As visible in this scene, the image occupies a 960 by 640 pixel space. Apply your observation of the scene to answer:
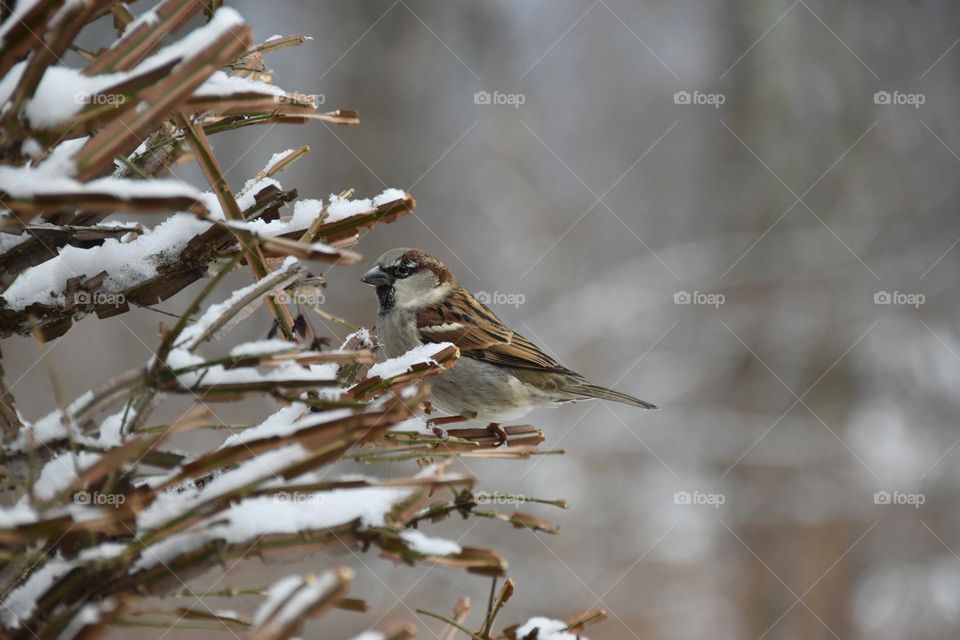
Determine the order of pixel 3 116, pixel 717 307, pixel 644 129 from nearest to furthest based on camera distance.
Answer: pixel 3 116 < pixel 717 307 < pixel 644 129

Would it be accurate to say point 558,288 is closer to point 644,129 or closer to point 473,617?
point 644,129

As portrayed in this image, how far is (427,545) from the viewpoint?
2.74 feet

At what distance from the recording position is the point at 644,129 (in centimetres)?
870

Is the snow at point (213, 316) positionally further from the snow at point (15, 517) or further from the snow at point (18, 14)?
the snow at point (18, 14)

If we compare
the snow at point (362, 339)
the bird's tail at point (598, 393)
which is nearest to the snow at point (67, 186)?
the snow at point (362, 339)

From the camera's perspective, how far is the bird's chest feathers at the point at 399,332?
2975 mm

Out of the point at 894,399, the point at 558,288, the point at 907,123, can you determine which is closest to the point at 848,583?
the point at 894,399

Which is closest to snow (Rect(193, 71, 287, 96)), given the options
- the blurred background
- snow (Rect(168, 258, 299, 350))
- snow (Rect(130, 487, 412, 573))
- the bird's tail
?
snow (Rect(168, 258, 299, 350))

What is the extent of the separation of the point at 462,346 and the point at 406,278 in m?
0.33

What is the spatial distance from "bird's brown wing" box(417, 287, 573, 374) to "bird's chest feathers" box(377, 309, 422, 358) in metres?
0.03

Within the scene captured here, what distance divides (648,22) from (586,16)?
65cm

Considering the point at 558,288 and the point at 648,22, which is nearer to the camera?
the point at 558,288

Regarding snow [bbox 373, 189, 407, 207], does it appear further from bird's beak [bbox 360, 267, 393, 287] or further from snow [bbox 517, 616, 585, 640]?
bird's beak [bbox 360, 267, 393, 287]

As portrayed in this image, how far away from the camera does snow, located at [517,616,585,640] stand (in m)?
1.13
